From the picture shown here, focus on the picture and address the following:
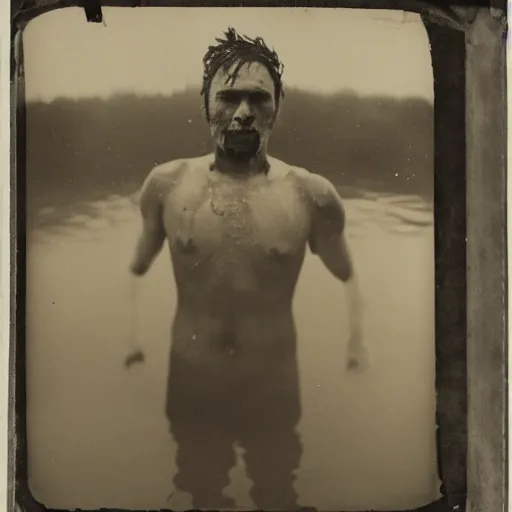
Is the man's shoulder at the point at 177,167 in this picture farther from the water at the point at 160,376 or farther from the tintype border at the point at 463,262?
the tintype border at the point at 463,262

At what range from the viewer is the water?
637mm

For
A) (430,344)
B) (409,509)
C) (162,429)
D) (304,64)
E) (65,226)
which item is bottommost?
(409,509)

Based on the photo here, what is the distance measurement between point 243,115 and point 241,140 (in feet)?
0.11

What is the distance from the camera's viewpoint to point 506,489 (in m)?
0.64

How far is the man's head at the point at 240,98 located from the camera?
0.64 metres

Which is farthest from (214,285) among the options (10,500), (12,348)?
(10,500)

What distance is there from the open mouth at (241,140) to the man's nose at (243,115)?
0.04 ft

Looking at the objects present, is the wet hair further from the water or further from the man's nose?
the water

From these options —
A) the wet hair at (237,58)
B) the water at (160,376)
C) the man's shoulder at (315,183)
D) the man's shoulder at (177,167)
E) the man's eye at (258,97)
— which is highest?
the wet hair at (237,58)

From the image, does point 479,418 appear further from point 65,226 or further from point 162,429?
point 65,226

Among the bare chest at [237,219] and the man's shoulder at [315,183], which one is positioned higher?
the man's shoulder at [315,183]

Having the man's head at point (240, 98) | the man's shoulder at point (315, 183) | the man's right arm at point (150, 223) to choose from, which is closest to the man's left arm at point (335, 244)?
the man's shoulder at point (315, 183)

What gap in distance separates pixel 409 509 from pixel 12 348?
0.59 meters

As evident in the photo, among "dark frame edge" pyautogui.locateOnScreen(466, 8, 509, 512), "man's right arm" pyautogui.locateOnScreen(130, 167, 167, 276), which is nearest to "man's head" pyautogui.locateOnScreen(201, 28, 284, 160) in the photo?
→ "man's right arm" pyautogui.locateOnScreen(130, 167, 167, 276)
